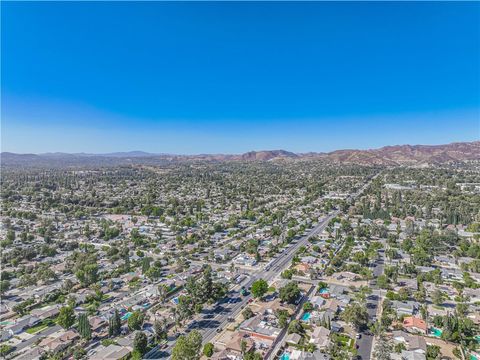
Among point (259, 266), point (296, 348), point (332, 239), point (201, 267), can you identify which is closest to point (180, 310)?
point (296, 348)

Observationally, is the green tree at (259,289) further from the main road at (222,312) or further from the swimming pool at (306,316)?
the swimming pool at (306,316)

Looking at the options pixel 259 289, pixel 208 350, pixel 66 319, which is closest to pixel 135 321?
pixel 66 319

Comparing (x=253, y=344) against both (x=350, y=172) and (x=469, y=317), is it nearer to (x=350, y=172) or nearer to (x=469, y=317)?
(x=469, y=317)

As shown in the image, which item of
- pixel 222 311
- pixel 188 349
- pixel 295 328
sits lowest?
pixel 222 311

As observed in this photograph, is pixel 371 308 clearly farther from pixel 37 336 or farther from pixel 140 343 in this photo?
pixel 37 336

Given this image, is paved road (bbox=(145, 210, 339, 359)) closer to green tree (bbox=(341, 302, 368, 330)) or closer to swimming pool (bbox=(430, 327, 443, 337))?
green tree (bbox=(341, 302, 368, 330))

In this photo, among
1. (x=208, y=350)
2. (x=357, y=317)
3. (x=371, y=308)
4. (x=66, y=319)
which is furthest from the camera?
(x=371, y=308)

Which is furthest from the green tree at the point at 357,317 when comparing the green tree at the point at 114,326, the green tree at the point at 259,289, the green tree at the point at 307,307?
the green tree at the point at 114,326
